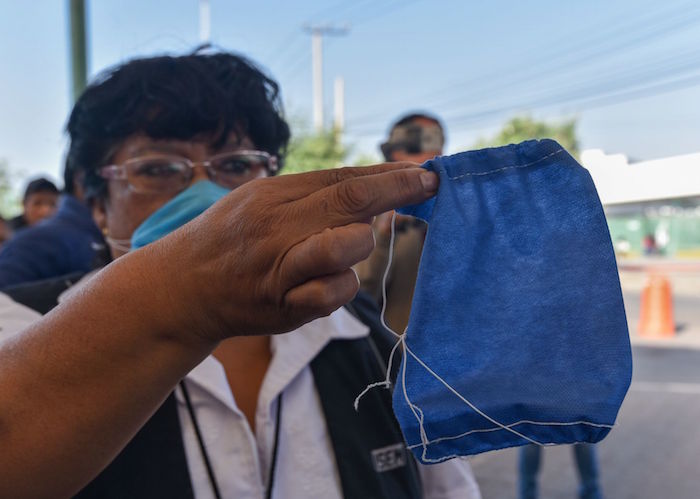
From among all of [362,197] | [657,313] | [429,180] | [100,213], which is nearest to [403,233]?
[100,213]

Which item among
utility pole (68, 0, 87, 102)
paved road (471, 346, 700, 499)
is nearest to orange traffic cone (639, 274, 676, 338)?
paved road (471, 346, 700, 499)

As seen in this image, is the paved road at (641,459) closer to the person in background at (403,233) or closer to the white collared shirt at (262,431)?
the person in background at (403,233)

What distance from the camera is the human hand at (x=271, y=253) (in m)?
0.77

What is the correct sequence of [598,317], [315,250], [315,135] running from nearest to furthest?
[315,250], [598,317], [315,135]

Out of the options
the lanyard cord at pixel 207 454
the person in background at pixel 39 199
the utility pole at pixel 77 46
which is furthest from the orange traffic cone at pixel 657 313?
the lanyard cord at pixel 207 454

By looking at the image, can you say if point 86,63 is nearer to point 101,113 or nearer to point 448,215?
point 101,113

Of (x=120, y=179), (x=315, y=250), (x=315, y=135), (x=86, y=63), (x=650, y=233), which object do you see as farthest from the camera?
(x=650, y=233)

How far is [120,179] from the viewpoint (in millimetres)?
1540

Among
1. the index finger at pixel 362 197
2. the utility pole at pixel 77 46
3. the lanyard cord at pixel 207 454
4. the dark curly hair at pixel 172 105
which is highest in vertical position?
the utility pole at pixel 77 46

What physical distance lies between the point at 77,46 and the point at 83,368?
311 cm

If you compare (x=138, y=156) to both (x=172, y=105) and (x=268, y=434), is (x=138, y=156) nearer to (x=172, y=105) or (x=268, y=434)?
(x=172, y=105)

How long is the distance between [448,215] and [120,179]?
0.92 m

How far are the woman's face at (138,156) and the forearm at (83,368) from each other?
0.71 metres

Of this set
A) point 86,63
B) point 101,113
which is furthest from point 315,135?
point 101,113
